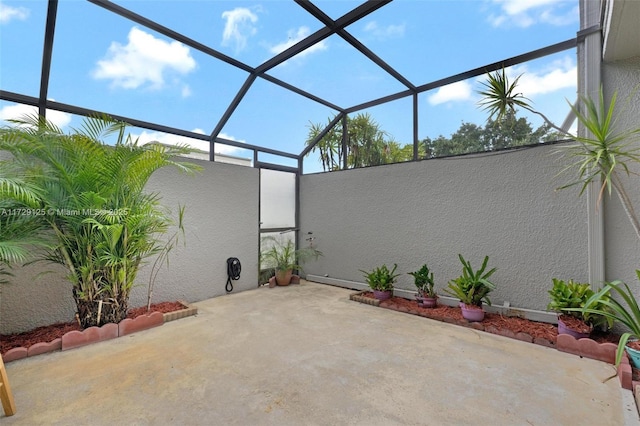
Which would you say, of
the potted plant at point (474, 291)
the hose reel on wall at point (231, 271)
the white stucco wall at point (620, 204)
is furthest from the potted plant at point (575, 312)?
the hose reel on wall at point (231, 271)

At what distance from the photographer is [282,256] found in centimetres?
533

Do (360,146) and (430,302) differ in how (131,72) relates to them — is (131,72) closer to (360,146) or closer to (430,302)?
(360,146)

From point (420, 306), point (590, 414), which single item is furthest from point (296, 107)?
point (590, 414)

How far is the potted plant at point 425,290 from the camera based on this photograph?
3.78m

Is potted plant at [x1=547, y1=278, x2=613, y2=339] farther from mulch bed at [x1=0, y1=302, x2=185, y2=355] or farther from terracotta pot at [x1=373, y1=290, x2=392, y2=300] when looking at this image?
mulch bed at [x1=0, y1=302, x2=185, y2=355]

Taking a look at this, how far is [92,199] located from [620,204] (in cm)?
544

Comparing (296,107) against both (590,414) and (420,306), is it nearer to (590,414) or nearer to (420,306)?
(420,306)

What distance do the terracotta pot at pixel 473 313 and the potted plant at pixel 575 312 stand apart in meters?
0.69

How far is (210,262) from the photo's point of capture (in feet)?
14.7

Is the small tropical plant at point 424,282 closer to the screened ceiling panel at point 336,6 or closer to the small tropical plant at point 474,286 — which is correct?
the small tropical plant at point 474,286

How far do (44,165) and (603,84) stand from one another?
6.11 m

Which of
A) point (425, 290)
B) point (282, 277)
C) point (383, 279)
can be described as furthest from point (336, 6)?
point (282, 277)

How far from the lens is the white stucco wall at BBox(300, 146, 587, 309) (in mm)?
3182

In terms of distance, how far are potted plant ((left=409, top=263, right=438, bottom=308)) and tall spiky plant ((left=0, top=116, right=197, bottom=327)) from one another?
3.60 metres
